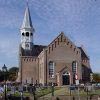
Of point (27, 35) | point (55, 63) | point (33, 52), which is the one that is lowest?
point (55, 63)

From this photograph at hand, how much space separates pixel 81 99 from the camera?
1519 inches

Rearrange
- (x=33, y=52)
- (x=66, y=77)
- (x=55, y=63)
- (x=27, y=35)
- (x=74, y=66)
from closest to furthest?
(x=66, y=77), (x=55, y=63), (x=74, y=66), (x=33, y=52), (x=27, y=35)

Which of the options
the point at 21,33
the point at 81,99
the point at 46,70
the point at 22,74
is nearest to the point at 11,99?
the point at 81,99

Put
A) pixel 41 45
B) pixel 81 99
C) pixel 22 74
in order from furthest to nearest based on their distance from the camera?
pixel 41 45
pixel 22 74
pixel 81 99

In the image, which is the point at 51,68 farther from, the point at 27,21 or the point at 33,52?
the point at 27,21

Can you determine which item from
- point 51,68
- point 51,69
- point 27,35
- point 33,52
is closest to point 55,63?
point 51,68

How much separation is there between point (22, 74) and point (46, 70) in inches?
336

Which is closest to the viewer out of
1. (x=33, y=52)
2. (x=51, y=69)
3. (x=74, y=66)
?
(x=51, y=69)

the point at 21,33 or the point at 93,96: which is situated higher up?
the point at 21,33

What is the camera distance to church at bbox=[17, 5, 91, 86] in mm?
80438

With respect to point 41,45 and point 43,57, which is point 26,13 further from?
point 43,57

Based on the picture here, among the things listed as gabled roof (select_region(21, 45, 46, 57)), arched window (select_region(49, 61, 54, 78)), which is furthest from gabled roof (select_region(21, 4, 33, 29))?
Answer: arched window (select_region(49, 61, 54, 78))

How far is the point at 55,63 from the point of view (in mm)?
81438

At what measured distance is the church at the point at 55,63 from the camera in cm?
8044
